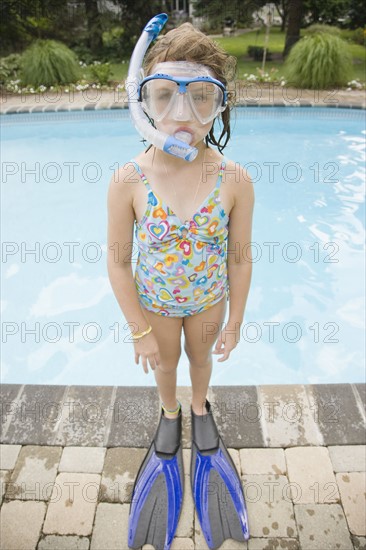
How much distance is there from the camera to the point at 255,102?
873 cm

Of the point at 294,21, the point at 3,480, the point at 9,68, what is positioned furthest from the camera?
the point at 294,21

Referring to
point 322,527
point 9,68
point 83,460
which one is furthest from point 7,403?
point 9,68

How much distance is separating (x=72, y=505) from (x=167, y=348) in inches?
34.1

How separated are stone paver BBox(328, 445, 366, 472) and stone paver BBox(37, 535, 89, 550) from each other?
48.9 inches

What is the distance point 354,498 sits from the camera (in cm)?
204

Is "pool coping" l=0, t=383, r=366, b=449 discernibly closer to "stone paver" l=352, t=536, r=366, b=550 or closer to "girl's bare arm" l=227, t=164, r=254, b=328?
"stone paver" l=352, t=536, r=366, b=550

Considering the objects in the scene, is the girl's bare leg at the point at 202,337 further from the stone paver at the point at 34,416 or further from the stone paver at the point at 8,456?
the stone paver at the point at 8,456

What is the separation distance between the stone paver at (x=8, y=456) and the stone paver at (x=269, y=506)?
3.85ft

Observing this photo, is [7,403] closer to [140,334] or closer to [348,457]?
[140,334]

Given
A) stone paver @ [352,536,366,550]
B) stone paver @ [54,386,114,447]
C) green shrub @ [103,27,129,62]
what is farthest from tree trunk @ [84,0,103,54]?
stone paver @ [352,536,366,550]

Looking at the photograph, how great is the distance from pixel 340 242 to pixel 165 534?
4262 mm

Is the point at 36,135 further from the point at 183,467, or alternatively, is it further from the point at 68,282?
the point at 183,467

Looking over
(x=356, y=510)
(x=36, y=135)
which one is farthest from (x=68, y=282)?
(x=36, y=135)

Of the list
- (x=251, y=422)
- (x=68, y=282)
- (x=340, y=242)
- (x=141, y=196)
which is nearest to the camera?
(x=141, y=196)
